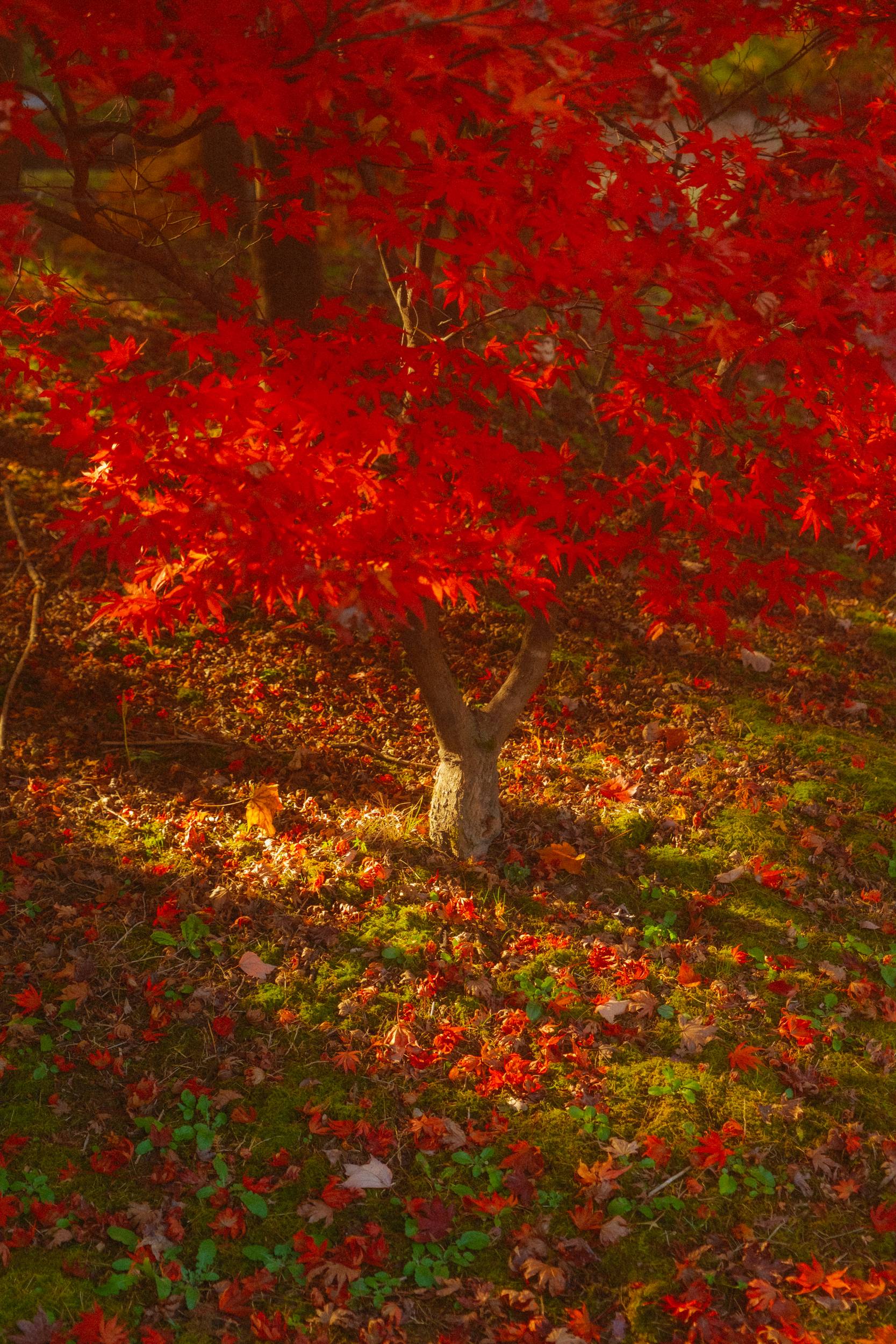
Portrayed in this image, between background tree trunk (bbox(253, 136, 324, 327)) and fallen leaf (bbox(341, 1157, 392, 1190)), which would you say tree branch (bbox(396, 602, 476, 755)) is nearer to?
fallen leaf (bbox(341, 1157, 392, 1190))

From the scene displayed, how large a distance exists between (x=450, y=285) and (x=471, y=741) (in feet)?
8.13

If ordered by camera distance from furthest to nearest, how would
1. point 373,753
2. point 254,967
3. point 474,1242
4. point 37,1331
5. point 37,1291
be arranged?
point 373,753 → point 254,967 → point 474,1242 → point 37,1291 → point 37,1331

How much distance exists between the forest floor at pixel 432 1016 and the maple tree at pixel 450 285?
1.24 meters

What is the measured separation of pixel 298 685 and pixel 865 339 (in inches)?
185

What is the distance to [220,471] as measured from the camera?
3463mm

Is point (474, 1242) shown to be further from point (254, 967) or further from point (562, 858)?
point (562, 858)

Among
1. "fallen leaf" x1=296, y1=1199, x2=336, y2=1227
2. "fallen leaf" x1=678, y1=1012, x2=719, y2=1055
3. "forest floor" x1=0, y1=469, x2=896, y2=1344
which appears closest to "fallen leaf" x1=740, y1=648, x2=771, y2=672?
"forest floor" x1=0, y1=469, x2=896, y2=1344

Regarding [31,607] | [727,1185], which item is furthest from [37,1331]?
[31,607]

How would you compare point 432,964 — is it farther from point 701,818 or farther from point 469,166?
point 469,166

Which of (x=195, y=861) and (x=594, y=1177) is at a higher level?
(x=195, y=861)

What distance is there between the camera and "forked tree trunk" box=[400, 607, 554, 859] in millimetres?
5328

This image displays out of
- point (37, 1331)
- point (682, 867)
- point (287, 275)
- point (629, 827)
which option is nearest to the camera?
point (37, 1331)

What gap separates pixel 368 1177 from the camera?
3.74m

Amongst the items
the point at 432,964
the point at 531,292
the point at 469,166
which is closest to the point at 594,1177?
the point at 432,964
